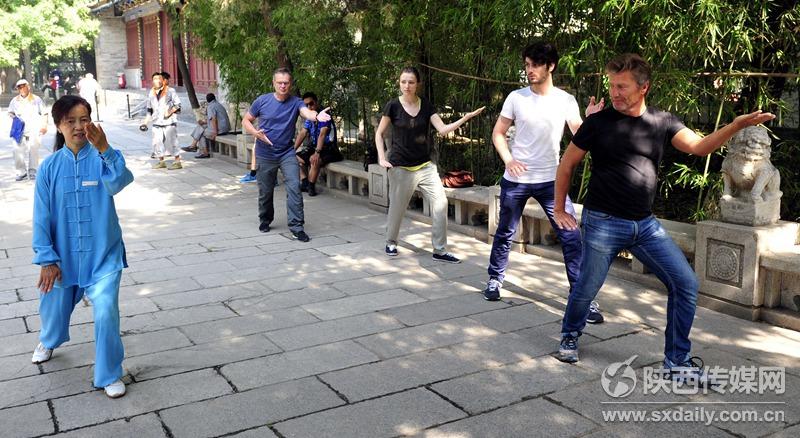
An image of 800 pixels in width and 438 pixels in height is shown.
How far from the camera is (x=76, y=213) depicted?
3.83 m

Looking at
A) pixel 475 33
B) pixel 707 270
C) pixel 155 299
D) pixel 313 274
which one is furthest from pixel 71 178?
pixel 475 33

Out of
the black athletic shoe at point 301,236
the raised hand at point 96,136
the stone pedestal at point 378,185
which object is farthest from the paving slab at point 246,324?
the stone pedestal at point 378,185

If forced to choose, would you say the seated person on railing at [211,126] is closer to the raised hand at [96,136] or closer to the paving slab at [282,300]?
the paving slab at [282,300]

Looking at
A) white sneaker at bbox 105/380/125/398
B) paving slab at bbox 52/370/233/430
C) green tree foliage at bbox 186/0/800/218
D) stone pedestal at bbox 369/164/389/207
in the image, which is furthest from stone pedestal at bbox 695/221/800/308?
stone pedestal at bbox 369/164/389/207

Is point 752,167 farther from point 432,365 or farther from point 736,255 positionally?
point 432,365

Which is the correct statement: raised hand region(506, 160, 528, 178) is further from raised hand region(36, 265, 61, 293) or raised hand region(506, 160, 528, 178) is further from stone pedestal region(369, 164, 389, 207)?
stone pedestal region(369, 164, 389, 207)

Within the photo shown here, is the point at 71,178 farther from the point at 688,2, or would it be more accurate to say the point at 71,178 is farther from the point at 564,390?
the point at 688,2

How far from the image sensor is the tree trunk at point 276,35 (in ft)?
33.2

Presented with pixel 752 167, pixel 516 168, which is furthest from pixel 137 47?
pixel 752 167

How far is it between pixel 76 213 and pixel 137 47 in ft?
102

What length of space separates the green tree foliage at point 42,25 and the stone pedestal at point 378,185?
74.7 ft

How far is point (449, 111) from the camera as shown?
8.46 meters

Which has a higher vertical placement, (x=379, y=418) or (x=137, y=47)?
(x=137, y=47)

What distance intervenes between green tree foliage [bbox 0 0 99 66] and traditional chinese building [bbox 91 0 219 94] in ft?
4.63
